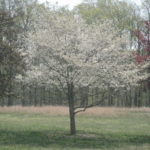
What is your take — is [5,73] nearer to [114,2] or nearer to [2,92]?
[2,92]

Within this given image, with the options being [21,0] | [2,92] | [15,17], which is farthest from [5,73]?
[21,0]

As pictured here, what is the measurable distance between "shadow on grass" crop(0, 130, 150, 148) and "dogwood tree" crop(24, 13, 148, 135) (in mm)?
1249

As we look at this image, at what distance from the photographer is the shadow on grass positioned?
52.3 ft

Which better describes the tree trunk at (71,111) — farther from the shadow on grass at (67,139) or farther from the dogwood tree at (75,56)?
the shadow on grass at (67,139)

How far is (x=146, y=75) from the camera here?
1856cm

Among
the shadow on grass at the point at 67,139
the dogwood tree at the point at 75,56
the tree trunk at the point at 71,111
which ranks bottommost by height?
the shadow on grass at the point at 67,139

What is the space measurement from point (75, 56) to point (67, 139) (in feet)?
12.0

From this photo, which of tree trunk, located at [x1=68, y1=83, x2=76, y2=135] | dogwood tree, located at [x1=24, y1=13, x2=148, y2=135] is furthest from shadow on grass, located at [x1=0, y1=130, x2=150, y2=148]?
dogwood tree, located at [x1=24, y1=13, x2=148, y2=135]

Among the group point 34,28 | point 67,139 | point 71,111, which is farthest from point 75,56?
point 34,28

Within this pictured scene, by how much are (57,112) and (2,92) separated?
16866 millimetres

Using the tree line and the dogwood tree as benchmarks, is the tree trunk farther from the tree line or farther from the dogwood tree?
the tree line

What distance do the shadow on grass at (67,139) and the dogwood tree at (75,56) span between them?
1.25 meters

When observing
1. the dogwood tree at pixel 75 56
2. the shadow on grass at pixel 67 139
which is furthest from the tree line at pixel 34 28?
the shadow on grass at pixel 67 139

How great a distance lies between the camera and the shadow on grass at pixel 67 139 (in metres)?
15.9
